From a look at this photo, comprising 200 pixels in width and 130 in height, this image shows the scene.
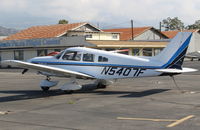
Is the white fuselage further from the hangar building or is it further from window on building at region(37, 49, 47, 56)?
window on building at region(37, 49, 47, 56)

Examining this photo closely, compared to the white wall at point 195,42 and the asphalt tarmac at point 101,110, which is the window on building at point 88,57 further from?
the white wall at point 195,42

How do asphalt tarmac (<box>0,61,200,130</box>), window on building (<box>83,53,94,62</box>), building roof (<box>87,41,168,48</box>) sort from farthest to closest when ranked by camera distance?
1. building roof (<box>87,41,168,48</box>)
2. window on building (<box>83,53,94,62</box>)
3. asphalt tarmac (<box>0,61,200,130</box>)

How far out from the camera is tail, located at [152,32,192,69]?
1470 centimetres

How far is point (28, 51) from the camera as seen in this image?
51688 mm

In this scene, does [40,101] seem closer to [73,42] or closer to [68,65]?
[68,65]

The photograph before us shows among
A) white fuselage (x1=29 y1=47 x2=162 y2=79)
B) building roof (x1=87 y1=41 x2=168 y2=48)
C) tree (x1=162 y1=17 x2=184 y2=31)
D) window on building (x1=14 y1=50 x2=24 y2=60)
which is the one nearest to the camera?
white fuselage (x1=29 y1=47 x2=162 y2=79)

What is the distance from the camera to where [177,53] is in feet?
48.5

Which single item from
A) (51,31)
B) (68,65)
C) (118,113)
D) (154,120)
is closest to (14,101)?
(68,65)

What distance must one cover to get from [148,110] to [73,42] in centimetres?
3567

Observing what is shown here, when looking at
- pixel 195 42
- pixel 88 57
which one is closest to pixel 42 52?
pixel 88 57

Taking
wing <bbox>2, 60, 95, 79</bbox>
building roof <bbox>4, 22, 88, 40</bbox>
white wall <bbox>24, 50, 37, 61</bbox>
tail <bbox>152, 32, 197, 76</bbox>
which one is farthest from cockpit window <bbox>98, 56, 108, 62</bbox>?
building roof <bbox>4, 22, 88, 40</bbox>

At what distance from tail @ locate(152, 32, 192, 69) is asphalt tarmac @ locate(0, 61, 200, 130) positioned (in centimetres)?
129

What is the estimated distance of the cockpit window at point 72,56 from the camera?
16.2 meters

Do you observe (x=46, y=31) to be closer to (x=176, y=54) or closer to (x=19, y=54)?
(x=19, y=54)
